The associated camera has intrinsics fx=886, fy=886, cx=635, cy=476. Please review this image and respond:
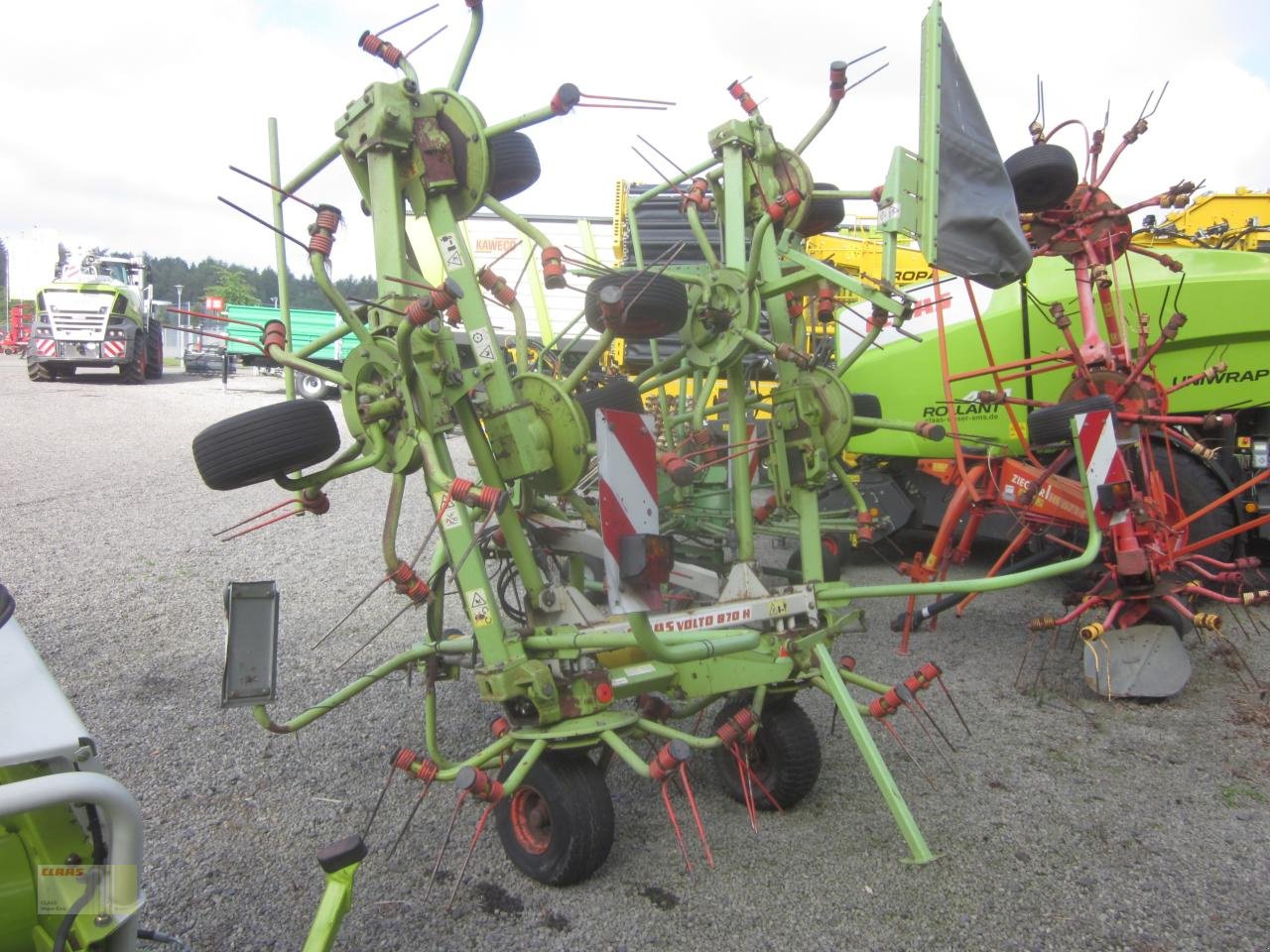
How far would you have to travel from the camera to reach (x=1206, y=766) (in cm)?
348

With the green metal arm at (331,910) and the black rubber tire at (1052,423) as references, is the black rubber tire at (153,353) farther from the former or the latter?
the green metal arm at (331,910)

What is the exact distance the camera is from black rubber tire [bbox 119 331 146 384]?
17.5 meters

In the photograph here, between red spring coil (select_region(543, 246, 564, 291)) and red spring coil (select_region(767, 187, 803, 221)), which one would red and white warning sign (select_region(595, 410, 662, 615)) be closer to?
red spring coil (select_region(543, 246, 564, 291))

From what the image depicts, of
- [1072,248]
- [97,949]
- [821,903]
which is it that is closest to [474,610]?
[821,903]

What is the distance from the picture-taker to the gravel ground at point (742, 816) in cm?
247

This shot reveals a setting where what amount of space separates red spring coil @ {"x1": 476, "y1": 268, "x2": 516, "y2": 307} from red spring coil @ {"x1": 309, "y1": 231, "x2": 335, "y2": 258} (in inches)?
22.3

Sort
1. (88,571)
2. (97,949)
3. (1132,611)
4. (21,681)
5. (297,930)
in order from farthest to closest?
1. (88,571)
2. (1132,611)
3. (297,930)
4. (21,681)
5. (97,949)

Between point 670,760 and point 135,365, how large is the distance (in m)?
18.5

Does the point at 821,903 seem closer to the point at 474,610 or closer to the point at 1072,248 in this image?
the point at 474,610

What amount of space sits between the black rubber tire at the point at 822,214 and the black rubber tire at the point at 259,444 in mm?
2285

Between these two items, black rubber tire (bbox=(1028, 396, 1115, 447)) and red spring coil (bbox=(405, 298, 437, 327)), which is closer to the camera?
red spring coil (bbox=(405, 298, 437, 327))

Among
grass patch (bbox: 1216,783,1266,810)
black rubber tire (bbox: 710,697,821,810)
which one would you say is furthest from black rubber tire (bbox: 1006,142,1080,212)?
black rubber tire (bbox: 710,697,821,810)

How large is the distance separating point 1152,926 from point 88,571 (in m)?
5.91

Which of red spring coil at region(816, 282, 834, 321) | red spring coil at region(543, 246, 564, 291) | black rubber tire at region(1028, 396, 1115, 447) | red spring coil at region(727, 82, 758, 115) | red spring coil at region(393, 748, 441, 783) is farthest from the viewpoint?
black rubber tire at region(1028, 396, 1115, 447)
